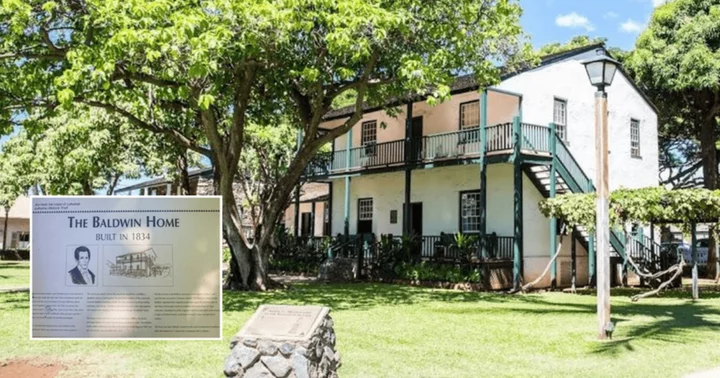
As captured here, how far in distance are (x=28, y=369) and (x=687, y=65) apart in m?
23.8

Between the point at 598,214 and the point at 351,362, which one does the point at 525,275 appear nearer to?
the point at 598,214

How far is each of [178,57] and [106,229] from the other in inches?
274

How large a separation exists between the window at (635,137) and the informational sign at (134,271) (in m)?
22.1

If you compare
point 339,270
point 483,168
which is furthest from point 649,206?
point 339,270

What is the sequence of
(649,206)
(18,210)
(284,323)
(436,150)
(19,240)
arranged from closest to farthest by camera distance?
1. (284,323)
2. (649,206)
3. (436,150)
4. (19,240)
5. (18,210)

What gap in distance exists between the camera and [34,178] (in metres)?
31.9

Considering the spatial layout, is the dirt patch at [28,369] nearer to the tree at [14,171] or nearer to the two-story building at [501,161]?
the two-story building at [501,161]

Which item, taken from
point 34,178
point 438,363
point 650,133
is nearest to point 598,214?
point 438,363

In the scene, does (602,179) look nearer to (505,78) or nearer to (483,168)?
(483,168)

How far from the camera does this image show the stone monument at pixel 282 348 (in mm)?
5598

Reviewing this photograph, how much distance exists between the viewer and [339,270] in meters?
21.7

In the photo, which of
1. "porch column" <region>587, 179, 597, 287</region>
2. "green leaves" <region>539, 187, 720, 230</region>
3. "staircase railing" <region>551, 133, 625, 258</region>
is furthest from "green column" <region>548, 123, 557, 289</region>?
"green leaves" <region>539, 187, 720, 230</region>

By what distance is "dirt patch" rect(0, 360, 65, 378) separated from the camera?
23.1 ft

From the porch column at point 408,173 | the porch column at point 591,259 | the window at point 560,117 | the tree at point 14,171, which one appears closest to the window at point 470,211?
the porch column at point 408,173
